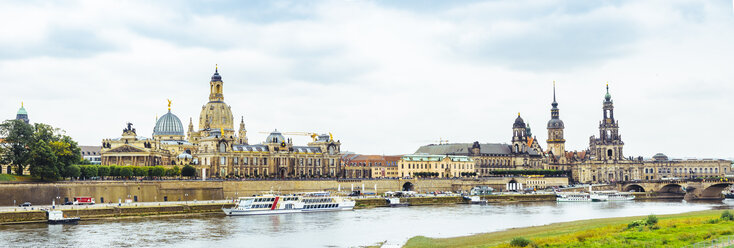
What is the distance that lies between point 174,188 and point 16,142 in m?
21.2

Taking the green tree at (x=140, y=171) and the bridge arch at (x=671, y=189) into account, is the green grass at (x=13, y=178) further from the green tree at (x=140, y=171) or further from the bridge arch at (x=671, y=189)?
the bridge arch at (x=671, y=189)

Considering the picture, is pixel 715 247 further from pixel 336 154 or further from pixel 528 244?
pixel 336 154

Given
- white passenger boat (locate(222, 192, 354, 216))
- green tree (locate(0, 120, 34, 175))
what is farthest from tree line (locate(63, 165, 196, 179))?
white passenger boat (locate(222, 192, 354, 216))

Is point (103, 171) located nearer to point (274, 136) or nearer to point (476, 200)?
point (274, 136)

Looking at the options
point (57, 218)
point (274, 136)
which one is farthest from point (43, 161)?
point (274, 136)

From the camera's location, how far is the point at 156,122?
522ft

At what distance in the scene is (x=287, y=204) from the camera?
313 feet

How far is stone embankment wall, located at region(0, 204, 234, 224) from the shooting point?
75188mm

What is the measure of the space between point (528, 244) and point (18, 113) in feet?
506

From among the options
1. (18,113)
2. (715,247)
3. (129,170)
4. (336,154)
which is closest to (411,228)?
(715,247)

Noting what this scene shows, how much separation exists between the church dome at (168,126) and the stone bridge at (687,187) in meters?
90.6

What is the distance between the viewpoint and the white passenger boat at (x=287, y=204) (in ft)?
296

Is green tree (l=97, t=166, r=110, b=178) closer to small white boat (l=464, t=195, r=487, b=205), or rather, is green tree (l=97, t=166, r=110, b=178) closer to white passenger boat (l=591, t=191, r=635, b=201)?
small white boat (l=464, t=195, r=487, b=205)

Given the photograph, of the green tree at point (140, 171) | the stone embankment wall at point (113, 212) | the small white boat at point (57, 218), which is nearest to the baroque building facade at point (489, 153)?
the green tree at point (140, 171)
